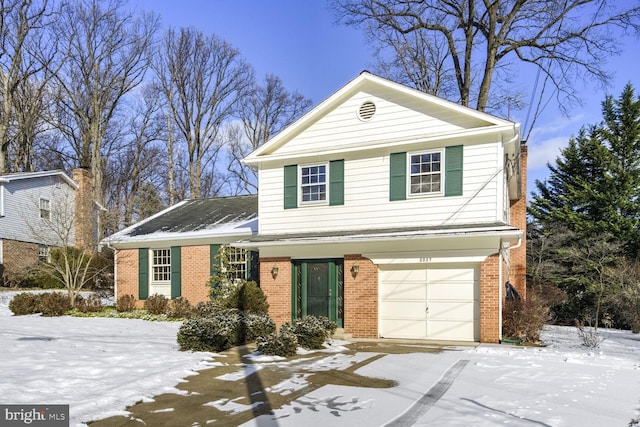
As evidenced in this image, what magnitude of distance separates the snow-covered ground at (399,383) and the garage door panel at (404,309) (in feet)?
7.15

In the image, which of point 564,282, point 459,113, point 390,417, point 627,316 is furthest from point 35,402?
point 564,282

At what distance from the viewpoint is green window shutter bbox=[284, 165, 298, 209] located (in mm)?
14789

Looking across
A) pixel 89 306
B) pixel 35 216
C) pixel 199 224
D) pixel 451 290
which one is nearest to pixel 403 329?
pixel 451 290

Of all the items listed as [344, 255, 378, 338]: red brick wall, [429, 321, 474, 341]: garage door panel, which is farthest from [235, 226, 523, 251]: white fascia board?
[429, 321, 474, 341]: garage door panel

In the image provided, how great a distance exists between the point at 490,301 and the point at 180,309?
10.5 metres

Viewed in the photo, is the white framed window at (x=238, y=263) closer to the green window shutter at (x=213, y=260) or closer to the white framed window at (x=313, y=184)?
the green window shutter at (x=213, y=260)

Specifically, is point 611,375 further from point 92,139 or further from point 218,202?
point 92,139

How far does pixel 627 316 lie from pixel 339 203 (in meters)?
12.6

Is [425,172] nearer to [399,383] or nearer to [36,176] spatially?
[399,383]

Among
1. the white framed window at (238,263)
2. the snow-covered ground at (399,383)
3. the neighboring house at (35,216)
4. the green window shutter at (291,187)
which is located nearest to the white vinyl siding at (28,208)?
the neighboring house at (35,216)

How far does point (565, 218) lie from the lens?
82.8 ft

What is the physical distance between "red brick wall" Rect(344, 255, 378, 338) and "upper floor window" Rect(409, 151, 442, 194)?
243cm

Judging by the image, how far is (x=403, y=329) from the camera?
13273 mm

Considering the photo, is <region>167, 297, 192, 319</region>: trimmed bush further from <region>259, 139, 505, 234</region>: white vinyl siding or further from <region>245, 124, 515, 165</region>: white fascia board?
<region>245, 124, 515, 165</region>: white fascia board
